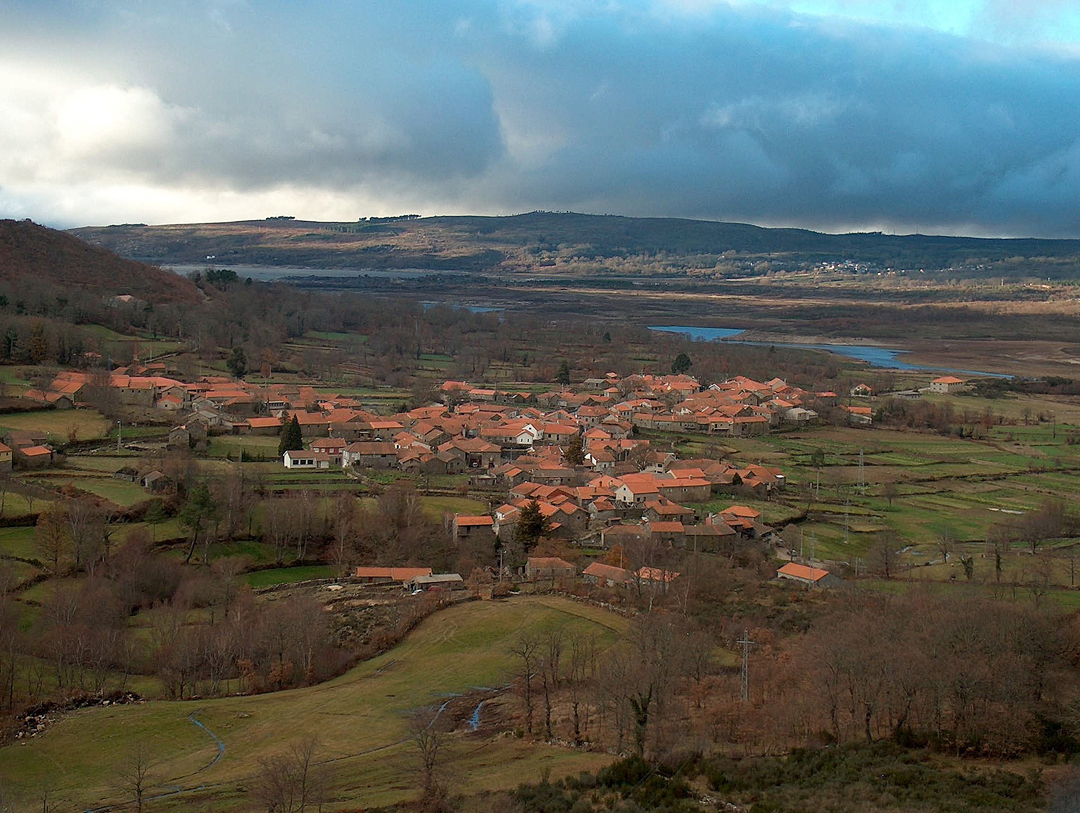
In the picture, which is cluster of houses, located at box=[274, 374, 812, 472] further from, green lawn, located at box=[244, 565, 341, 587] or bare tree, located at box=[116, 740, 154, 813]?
bare tree, located at box=[116, 740, 154, 813]

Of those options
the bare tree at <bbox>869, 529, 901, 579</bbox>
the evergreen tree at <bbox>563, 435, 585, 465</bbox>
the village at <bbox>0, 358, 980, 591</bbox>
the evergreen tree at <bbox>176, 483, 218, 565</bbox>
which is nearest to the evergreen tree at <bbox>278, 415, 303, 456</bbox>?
the village at <bbox>0, 358, 980, 591</bbox>

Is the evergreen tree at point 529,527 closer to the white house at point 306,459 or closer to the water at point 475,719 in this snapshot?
the white house at point 306,459

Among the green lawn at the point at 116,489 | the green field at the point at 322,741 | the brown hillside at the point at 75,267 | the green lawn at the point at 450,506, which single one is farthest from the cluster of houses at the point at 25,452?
the brown hillside at the point at 75,267

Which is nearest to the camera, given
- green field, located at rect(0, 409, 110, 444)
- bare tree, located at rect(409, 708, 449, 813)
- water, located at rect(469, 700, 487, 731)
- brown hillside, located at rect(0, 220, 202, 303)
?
bare tree, located at rect(409, 708, 449, 813)

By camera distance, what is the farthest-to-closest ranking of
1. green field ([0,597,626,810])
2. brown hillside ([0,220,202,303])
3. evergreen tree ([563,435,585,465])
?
brown hillside ([0,220,202,303])
evergreen tree ([563,435,585,465])
green field ([0,597,626,810])

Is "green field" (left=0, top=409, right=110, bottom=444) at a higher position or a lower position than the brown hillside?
lower

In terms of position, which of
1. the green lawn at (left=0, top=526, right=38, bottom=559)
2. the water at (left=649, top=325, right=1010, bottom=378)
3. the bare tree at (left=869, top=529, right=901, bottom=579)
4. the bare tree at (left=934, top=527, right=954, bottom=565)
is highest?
the green lawn at (left=0, top=526, right=38, bottom=559)
